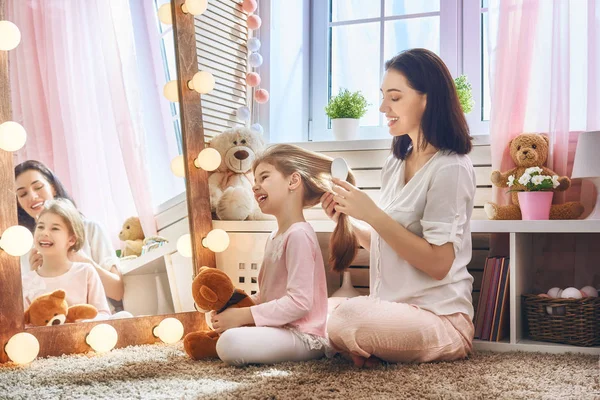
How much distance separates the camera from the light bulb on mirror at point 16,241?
177cm

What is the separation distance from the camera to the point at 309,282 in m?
1.82

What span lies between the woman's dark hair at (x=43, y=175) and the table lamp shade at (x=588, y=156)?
55.4 inches

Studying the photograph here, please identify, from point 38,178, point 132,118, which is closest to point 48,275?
point 38,178

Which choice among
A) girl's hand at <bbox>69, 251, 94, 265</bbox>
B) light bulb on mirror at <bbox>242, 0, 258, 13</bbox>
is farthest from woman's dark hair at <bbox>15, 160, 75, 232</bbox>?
light bulb on mirror at <bbox>242, 0, 258, 13</bbox>

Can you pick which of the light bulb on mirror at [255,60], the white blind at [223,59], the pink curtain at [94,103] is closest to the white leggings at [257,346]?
the pink curtain at [94,103]

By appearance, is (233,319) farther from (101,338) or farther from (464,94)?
(464,94)

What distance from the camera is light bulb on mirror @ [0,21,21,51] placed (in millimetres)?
1794

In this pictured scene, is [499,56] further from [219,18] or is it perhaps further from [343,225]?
[219,18]

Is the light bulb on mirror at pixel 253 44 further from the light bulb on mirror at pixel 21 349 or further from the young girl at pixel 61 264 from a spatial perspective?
the light bulb on mirror at pixel 21 349

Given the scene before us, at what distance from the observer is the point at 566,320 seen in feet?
6.40

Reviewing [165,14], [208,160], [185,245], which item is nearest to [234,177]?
[208,160]

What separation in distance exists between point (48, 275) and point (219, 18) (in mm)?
1205

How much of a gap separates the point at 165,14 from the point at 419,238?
1151 mm

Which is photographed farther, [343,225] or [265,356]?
[343,225]
